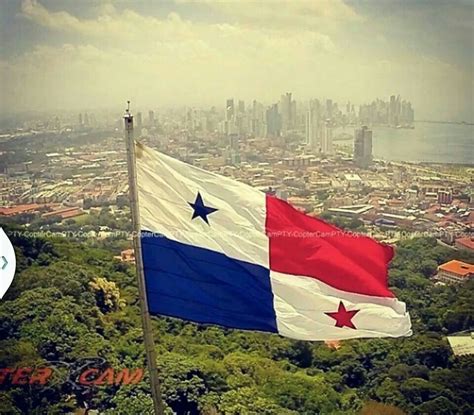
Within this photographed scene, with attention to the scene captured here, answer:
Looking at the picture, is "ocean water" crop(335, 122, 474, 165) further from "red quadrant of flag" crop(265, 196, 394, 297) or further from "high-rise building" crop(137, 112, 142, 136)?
"red quadrant of flag" crop(265, 196, 394, 297)

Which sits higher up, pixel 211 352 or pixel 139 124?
pixel 139 124

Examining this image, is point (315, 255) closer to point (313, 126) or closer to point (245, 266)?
point (245, 266)

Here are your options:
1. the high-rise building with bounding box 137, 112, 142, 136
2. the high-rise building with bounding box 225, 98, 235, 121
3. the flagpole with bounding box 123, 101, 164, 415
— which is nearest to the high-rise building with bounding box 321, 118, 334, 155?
the high-rise building with bounding box 225, 98, 235, 121

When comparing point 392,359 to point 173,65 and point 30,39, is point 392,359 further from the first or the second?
point 30,39

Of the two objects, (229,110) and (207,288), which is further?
(229,110)

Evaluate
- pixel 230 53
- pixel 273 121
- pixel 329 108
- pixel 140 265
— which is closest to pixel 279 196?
pixel 273 121

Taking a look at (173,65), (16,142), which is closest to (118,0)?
(173,65)

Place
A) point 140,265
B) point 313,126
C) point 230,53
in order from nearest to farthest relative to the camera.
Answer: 1. point 140,265
2. point 230,53
3. point 313,126

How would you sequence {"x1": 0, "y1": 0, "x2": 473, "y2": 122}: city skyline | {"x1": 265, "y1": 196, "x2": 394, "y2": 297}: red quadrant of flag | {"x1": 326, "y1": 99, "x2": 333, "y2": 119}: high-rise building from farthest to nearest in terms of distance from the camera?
{"x1": 326, "y1": 99, "x2": 333, "y2": 119}: high-rise building < {"x1": 0, "y1": 0, "x2": 473, "y2": 122}: city skyline < {"x1": 265, "y1": 196, "x2": 394, "y2": 297}: red quadrant of flag
